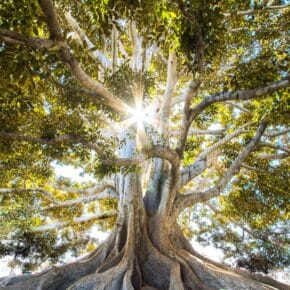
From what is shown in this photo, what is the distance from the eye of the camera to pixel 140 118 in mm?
4391

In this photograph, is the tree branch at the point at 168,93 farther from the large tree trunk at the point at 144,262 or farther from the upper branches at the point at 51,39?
the upper branches at the point at 51,39

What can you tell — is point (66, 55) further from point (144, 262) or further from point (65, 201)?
point (65, 201)

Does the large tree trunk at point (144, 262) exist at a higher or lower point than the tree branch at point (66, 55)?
lower

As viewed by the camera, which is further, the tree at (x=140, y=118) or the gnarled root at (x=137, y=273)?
the gnarled root at (x=137, y=273)

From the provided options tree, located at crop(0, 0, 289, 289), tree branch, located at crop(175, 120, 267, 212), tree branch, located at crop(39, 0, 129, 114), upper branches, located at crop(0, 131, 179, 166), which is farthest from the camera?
tree branch, located at crop(175, 120, 267, 212)

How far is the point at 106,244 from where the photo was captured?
5820mm

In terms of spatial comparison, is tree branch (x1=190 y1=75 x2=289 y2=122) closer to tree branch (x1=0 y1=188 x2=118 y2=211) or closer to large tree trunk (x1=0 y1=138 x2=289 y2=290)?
large tree trunk (x1=0 y1=138 x2=289 y2=290)

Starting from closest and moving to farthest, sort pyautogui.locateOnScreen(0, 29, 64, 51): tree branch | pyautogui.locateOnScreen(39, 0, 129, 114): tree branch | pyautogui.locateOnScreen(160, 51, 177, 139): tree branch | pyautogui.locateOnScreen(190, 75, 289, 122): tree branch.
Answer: pyautogui.locateOnScreen(39, 0, 129, 114): tree branch
pyautogui.locateOnScreen(0, 29, 64, 51): tree branch
pyautogui.locateOnScreen(190, 75, 289, 122): tree branch
pyautogui.locateOnScreen(160, 51, 177, 139): tree branch

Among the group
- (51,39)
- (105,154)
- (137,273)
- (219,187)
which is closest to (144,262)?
(137,273)

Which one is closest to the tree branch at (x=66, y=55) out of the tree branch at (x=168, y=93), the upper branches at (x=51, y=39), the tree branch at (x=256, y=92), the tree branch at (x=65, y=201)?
the upper branches at (x=51, y=39)

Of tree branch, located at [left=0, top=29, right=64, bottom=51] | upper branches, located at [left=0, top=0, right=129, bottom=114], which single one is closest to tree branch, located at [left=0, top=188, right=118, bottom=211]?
upper branches, located at [left=0, top=0, right=129, bottom=114]

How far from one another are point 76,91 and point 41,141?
0.99 m

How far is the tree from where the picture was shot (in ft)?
10.5

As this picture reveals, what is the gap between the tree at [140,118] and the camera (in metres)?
3.21
